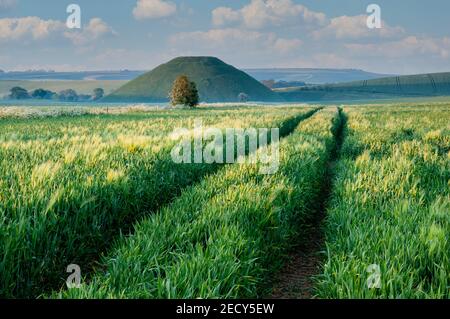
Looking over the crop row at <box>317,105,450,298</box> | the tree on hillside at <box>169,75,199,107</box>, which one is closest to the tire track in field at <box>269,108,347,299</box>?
the crop row at <box>317,105,450,298</box>

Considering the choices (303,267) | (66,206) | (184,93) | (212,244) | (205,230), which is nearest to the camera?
(212,244)

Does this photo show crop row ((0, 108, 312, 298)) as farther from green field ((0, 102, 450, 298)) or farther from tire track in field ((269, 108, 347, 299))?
tire track in field ((269, 108, 347, 299))

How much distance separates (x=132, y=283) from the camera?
327 centimetres

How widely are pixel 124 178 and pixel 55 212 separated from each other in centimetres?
150

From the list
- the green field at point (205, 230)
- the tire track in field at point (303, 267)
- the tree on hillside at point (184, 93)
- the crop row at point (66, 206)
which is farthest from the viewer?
the tree on hillside at point (184, 93)

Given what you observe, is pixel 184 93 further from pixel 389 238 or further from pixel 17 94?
pixel 17 94

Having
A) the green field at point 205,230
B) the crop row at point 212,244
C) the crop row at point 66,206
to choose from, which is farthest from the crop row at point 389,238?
the crop row at point 66,206

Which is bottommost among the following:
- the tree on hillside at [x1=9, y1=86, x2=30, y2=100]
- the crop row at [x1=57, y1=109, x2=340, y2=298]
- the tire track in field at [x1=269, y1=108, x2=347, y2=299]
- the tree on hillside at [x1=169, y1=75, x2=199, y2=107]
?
the tire track in field at [x1=269, y1=108, x2=347, y2=299]

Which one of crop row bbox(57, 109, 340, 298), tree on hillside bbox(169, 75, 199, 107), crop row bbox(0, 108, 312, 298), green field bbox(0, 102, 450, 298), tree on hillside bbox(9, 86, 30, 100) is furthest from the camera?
tree on hillside bbox(9, 86, 30, 100)

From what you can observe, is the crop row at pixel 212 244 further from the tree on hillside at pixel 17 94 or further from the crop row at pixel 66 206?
the tree on hillside at pixel 17 94

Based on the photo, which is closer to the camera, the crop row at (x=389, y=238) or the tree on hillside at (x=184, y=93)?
the crop row at (x=389, y=238)

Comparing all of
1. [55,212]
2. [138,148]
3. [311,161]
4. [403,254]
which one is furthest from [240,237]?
[138,148]

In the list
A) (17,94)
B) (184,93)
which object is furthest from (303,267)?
(17,94)
